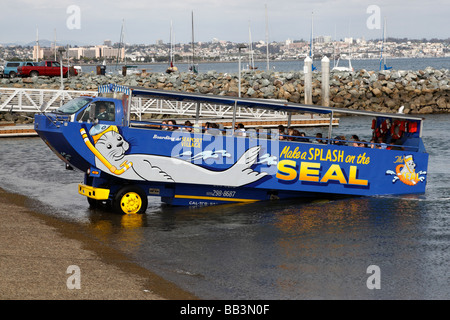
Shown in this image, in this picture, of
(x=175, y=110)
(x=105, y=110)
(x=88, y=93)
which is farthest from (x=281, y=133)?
(x=175, y=110)

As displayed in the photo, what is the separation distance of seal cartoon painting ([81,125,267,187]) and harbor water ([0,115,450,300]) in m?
1.00

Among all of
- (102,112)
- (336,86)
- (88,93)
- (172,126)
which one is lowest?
(172,126)

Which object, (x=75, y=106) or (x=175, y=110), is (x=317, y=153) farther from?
(x=175, y=110)

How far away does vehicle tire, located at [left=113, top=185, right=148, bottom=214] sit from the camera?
1844cm

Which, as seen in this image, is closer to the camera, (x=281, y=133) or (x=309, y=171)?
(x=309, y=171)

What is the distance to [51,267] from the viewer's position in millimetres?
12719

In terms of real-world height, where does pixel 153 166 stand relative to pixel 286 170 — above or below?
above

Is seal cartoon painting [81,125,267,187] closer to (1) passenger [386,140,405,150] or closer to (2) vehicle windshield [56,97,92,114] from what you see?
(2) vehicle windshield [56,97,92,114]

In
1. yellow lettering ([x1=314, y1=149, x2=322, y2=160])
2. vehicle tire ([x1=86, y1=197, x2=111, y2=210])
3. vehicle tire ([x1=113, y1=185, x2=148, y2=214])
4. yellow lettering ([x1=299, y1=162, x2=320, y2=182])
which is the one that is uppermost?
yellow lettering ([x1=314, y1=149, x2=322, y2=160])

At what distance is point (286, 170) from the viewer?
2003cm

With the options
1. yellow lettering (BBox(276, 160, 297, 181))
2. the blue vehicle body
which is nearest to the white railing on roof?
the blue vehicle body

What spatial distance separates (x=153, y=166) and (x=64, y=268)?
599 centimetres

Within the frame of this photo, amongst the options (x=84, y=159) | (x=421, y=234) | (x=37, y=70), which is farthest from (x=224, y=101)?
(x=37, y=70)

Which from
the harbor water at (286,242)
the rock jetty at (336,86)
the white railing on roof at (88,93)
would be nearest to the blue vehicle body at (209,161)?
the harbor water at (286,242)
